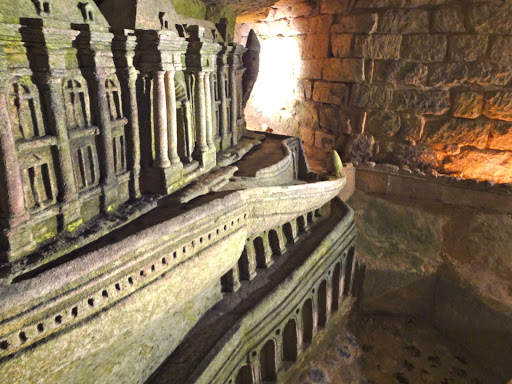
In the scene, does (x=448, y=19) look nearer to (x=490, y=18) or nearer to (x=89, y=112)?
(x=490, y=18)

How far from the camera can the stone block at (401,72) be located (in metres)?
10.8

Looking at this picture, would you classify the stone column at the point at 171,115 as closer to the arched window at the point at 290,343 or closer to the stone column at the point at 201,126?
the stone column at the point at 201,126

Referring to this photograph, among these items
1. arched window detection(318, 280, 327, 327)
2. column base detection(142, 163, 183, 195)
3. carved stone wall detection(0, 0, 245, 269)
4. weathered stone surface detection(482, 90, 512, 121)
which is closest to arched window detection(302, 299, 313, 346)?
arched window detection(318, 280, 327, 327)

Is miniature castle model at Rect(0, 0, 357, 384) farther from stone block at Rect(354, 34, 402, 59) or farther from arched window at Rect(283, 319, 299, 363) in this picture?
stone block at Rect(354, 34, 402, 59)

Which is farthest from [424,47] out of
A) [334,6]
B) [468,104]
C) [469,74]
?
[334,6]

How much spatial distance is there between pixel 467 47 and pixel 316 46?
4316 millimetres

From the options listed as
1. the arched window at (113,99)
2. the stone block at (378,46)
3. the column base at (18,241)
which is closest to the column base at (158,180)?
the arched window at (113,99)

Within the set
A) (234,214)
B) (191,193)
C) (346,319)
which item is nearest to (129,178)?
(191,193)

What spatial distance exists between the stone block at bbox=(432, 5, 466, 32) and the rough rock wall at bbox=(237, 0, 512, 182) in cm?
2

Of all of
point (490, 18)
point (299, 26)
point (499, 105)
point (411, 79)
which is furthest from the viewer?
point (299, 26)

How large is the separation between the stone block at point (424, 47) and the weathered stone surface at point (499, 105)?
158cm

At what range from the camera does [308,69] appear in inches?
513

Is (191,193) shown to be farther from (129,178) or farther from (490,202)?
(490,202)

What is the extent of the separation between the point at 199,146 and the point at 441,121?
6750mm
